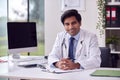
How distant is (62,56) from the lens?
282cm

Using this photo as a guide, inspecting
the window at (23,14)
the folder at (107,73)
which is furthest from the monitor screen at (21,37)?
the window at (23,14)

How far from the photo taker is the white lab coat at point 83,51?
8.22 feet

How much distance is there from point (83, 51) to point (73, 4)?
83.0 inches

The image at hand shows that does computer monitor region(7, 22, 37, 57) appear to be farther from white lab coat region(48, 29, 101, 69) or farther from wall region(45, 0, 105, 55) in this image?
wall region(45, 0, 105, 55)

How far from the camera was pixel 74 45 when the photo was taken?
108 inches

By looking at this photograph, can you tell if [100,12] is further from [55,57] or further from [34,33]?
[55,57]

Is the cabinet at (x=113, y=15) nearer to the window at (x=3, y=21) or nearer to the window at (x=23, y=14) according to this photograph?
the window at (x=23, y=14)

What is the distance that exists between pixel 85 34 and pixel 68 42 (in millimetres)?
206

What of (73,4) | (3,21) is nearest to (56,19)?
(73,4)

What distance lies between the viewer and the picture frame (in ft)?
15.1

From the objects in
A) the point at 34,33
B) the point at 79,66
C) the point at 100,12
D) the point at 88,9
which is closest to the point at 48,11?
the point at 88,9

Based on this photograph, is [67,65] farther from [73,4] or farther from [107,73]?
[73,4]

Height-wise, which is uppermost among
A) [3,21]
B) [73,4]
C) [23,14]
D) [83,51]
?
[73,4]

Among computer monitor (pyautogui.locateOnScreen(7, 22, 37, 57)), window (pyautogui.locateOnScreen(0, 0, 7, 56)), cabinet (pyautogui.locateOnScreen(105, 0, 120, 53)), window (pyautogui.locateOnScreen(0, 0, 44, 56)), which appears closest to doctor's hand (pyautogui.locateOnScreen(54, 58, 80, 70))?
computer monitor (pyautogui.locateOnScreen(7, 22, 37, 57))
